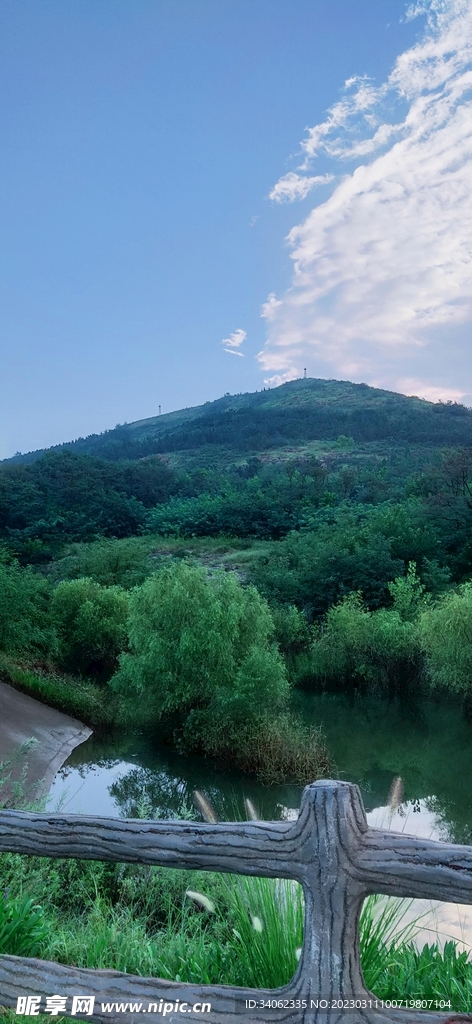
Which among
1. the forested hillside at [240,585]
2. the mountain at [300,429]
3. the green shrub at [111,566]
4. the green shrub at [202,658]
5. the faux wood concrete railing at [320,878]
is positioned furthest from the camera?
the mountain at [300,429]

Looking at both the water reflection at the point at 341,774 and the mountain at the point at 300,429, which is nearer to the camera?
the water reflection at the point at 341,774

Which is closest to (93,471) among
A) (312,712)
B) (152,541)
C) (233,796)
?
(152,541)

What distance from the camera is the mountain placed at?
71938 millimetres

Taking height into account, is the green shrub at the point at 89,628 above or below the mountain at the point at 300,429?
below

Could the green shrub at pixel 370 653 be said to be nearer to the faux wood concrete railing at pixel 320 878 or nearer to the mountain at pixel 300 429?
the faux wood concrete railing at pixel 320 878

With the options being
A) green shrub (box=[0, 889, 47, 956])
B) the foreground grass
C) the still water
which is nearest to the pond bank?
the still water

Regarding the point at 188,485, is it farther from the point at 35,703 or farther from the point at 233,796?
the point at 233,796

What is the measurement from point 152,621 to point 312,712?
19.2 feet

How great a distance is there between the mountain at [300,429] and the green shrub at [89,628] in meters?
43.0

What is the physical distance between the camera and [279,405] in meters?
99.4

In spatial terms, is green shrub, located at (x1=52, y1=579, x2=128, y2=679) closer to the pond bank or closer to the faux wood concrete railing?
the pond bank

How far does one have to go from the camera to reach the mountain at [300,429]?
236 feet

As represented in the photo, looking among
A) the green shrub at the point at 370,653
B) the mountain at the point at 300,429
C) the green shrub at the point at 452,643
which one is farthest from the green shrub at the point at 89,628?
the mountain at the point at 300,429

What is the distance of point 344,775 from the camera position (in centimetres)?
1385
